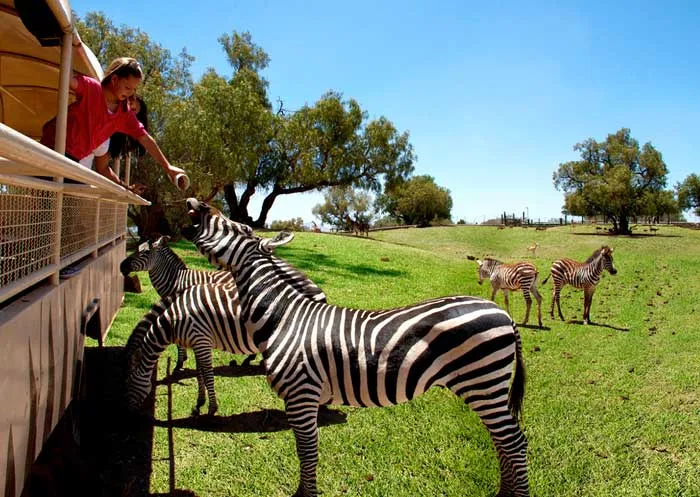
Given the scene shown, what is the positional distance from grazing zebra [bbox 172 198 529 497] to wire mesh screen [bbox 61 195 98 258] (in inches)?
31.6

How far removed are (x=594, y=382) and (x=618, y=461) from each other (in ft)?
8.34

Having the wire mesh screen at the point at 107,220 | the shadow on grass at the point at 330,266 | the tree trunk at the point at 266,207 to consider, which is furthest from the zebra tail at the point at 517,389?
the tree trunk at the point at 266,207

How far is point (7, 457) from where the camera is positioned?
6.31 feet

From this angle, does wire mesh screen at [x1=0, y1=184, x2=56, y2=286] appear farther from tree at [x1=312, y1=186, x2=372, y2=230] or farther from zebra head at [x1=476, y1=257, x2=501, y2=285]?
tree at [x1=312, y1=186, x2=372, y2=230]

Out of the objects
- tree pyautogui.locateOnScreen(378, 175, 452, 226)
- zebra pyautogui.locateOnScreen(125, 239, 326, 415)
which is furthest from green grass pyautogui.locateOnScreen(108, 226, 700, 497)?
tree pyautogui.locateOnScreen(378, 175, 452, 226)

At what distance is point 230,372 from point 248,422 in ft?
5.31

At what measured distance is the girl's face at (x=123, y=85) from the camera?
3.90 meters

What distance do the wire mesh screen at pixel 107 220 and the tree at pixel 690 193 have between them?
245 ft

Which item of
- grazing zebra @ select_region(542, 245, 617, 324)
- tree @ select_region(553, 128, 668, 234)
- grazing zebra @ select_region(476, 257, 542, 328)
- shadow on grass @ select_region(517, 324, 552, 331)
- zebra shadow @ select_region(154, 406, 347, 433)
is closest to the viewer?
zebra shadow @ select_region(154, 406, 347, 433)

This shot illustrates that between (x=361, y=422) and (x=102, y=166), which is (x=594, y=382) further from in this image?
(x=102, y=166)

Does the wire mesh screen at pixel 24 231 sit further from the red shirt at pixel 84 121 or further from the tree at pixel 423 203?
the tree at pixel 423 203

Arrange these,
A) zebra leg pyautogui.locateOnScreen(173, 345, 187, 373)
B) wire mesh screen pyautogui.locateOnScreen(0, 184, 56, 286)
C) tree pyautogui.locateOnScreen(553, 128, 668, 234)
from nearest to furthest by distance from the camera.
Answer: wire mesh screen pyautogui.locateOnScreen(0, 184, 56, 286) < zebra leg pyautogui.locateOnScreen(173, 345, 187, 373) < tree pyautogui.locateOnScreen(553, 128, 668, 234)

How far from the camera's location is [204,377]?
5320mm

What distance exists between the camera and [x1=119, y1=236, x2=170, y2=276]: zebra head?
6504 mm
